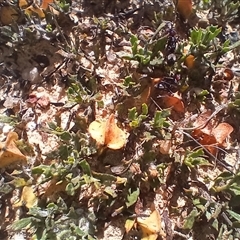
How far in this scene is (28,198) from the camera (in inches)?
95.6

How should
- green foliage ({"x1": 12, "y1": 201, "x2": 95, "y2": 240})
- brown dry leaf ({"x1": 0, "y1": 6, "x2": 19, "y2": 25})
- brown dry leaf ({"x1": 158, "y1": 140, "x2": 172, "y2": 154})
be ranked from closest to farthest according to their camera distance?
green foliage ({"x1": 12, "y1": 201, "x2": 95, "y2": 240}) < brown dry leaf ({"x1": 158, "y1": 140, "x2": 172, "y2": 154}) < brown dry leaf ({"x1": 0, "y1": 6, "x2": 19, "y2": 25})

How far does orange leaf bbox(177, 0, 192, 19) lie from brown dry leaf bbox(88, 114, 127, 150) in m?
0.94

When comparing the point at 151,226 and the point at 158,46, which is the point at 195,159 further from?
the point at 158,46

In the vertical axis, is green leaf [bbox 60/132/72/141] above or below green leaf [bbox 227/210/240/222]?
above

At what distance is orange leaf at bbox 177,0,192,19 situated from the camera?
2969mm

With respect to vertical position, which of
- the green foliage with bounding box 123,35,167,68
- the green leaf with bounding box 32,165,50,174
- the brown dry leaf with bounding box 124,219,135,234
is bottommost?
the brown dry leaf with bounding box 124,219,135,234

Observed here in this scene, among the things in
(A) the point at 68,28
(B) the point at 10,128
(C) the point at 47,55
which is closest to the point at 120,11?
(A) the point at 68,28

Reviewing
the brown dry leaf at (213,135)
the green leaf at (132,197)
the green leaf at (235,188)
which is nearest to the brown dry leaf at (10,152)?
the green leaf at (132,197)

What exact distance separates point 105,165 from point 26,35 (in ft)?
3.09

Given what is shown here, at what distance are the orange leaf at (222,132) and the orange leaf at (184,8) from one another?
0.79 m

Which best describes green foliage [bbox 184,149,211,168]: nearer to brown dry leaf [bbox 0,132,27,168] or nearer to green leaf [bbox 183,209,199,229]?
green leaf [bbox 183,209,199,229]

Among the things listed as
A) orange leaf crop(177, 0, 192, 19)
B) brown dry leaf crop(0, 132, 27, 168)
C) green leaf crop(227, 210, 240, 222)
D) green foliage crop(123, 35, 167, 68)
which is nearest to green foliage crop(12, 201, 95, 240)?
brown dry leaf crop(0, 132, 27, 168)

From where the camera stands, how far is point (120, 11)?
3053mm

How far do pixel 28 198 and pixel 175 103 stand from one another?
0.95m
